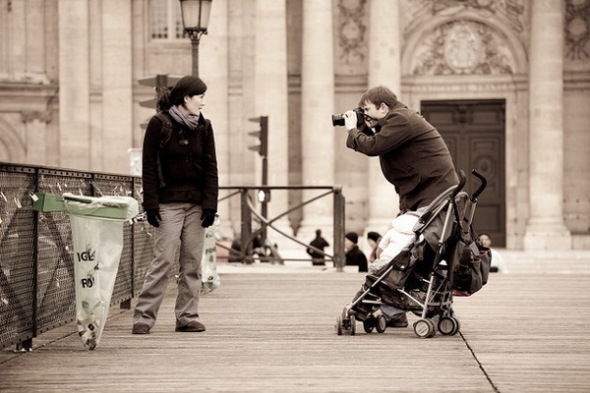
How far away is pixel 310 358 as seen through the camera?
10047 mm

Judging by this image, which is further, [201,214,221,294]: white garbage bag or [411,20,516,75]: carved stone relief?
[411,20,516,75]: carved stone relief

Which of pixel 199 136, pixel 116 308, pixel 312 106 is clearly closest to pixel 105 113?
pixel 312 106

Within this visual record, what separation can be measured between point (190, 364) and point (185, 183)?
2375 millimetres

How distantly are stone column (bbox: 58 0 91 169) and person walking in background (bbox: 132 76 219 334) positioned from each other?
27.7 meters

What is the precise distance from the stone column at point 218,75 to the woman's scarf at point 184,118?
2604cm

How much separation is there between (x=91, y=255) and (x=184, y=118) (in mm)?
1661

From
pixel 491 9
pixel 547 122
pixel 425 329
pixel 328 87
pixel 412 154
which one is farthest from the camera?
pixel 491 9

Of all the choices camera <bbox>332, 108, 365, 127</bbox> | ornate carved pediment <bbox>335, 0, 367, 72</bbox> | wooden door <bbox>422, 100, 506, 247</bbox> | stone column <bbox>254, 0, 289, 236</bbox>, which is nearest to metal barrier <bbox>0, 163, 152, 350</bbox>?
camera <bbox>332, 108, 365, 127</bbox>

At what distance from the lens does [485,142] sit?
38.1 meters

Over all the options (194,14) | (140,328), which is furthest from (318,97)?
(140,328)

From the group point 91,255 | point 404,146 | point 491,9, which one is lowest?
point 91,255

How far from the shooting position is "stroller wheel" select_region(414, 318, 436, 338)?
446 inches

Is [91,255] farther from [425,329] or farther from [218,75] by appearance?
[218,75]

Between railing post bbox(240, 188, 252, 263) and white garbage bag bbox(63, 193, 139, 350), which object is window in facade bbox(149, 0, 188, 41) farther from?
white garbage bag bbox(63, 193, 139, 350)
